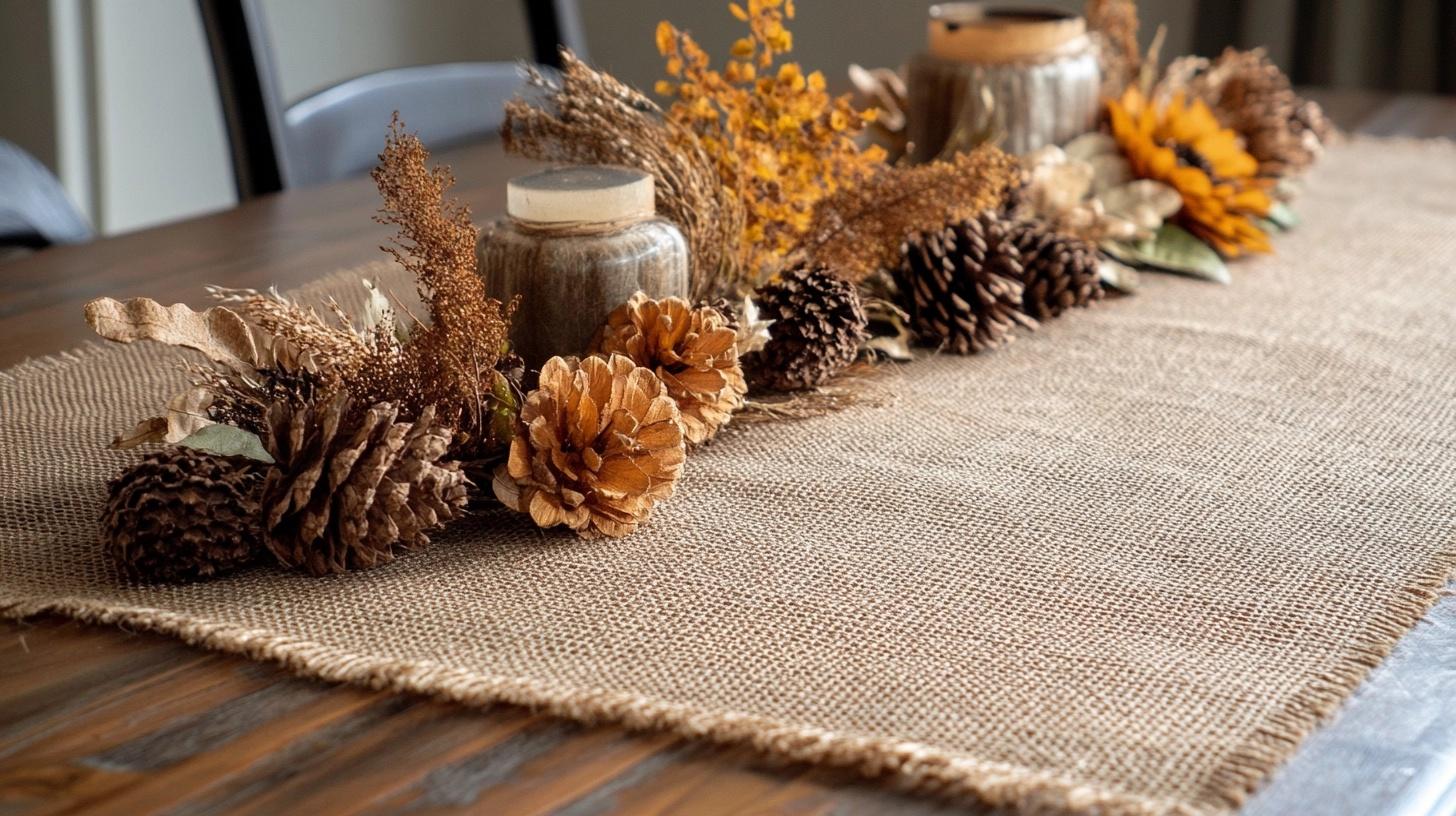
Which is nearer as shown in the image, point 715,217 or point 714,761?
point 714,761

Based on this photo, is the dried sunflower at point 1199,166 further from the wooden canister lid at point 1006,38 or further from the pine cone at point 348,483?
the pine cone at point 348,483

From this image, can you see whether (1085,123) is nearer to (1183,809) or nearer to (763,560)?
(763,560)

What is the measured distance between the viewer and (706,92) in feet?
2.94

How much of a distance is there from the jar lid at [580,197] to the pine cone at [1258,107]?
0.66 m

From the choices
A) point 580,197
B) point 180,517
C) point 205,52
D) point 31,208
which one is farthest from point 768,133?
point 205,52

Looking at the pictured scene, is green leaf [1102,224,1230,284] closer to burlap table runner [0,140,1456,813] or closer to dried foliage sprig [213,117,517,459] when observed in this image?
burlap table runner [0,140,1456,813]

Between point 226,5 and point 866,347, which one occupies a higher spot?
point 226,5

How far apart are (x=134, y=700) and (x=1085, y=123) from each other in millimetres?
877

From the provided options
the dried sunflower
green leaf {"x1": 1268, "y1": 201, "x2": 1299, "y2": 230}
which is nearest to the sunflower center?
the dried sunflower

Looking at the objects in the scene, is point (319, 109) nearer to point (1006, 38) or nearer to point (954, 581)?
point (1006, 38)

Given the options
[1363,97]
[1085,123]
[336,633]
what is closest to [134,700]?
[336,633]

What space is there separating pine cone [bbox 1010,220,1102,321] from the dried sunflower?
18 cm

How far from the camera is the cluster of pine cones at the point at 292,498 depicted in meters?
0.60

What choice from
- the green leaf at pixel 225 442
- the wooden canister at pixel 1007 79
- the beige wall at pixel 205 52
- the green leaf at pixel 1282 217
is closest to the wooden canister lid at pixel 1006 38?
the wooden canister at pixel 1007 79
